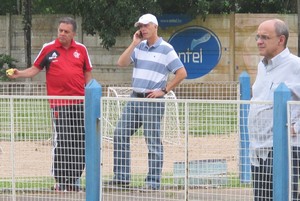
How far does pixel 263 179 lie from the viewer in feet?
21.8

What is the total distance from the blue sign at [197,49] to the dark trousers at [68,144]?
15947 millimetres

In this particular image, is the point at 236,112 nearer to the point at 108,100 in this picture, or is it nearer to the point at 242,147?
the point at 242,147

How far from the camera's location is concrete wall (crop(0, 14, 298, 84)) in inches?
929

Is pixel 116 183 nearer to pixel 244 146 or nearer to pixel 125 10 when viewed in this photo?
pixel 244 146

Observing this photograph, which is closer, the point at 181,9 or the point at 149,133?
the point at 149,133

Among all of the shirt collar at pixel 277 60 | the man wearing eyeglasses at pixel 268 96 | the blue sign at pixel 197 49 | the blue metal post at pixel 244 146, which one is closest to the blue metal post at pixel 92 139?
the blue metal post at pixel 244 146

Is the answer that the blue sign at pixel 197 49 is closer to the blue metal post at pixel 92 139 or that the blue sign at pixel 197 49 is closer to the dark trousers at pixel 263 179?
the blue metal post at pixel 92 139

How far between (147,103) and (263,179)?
127 cm

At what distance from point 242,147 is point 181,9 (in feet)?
59.3

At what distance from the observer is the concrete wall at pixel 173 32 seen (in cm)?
2359

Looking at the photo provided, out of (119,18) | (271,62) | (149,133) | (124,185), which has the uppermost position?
(119,18)

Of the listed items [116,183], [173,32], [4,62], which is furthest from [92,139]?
[4,62]

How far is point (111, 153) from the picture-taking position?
757 centimetres

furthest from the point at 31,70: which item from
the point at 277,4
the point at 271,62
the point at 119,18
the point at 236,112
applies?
the point at 277,4
